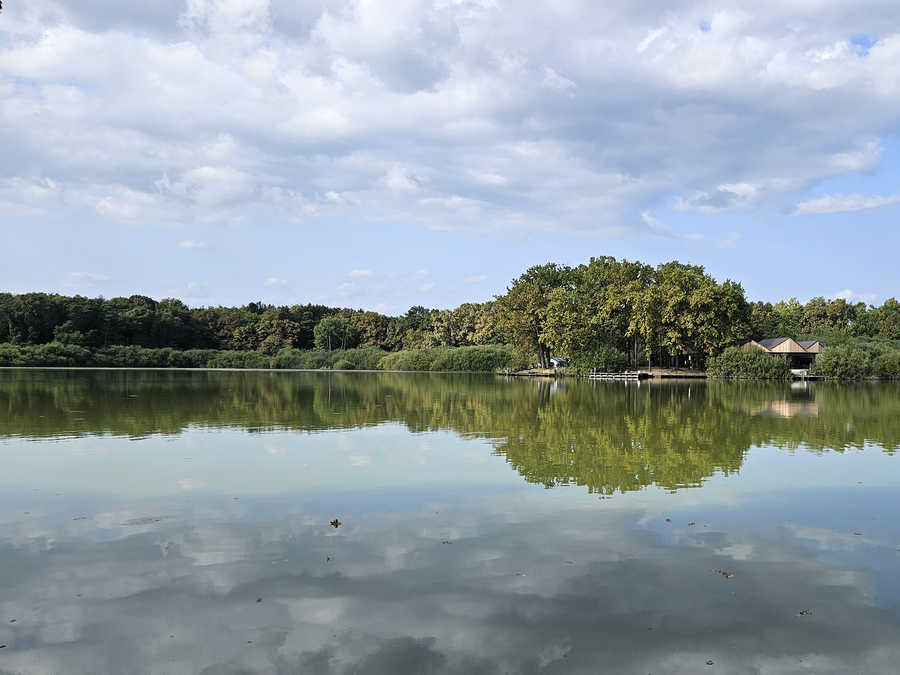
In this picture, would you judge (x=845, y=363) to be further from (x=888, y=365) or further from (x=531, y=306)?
(x=531, y=306)

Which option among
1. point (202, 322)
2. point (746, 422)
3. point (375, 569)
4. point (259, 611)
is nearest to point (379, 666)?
point (259, 611)

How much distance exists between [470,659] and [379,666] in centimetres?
58

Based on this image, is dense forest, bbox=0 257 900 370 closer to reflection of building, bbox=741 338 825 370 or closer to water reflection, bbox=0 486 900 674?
reflection of building, bbox=741 338 825 370

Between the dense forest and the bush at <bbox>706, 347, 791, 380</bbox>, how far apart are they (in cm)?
211

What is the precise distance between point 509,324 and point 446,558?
6150 cm

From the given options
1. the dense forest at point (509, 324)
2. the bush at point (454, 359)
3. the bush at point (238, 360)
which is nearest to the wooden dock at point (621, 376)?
the dense forest at point (509, 324)

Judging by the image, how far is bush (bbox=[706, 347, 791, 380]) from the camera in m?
56.0

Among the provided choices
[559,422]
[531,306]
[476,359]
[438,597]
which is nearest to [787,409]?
[559,422]

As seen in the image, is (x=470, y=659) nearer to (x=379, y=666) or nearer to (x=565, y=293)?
(x=379, y=666)

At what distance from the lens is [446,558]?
6.37 metres

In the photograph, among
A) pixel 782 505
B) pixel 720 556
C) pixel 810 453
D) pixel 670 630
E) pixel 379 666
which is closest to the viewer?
pixel 379 666

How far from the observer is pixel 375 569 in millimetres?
6059

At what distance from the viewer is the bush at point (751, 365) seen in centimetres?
5603

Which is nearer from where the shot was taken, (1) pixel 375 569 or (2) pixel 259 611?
(2) pixel 259 611
